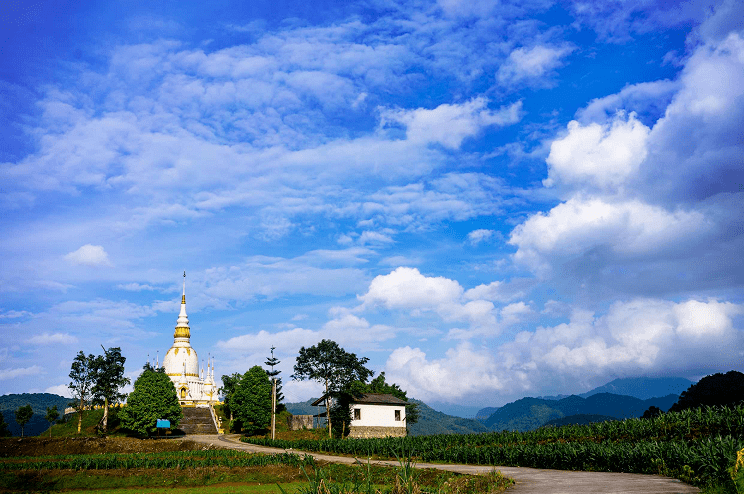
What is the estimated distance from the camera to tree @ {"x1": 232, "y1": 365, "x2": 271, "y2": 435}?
64.7 m

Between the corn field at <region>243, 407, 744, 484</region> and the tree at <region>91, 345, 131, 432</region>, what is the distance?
128 feet

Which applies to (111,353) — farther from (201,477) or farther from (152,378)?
(201,477)

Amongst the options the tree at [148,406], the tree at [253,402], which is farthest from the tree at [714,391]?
the tree at [148,406]

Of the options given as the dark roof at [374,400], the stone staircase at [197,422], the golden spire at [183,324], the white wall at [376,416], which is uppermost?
the golden spire at [183,324]

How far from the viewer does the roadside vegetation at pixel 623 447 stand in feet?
51.4

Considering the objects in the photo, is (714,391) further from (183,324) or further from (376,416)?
(183,324)

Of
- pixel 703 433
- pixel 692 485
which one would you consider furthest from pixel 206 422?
pixel 692 485

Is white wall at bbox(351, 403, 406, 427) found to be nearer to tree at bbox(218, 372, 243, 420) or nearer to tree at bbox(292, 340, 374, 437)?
tree at bbox(292, 340, 374, 437)

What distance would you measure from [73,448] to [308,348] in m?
26.9

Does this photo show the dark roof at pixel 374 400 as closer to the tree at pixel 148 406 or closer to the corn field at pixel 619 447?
the corn field at pixel 619 447

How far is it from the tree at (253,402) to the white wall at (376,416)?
1284 centimetres

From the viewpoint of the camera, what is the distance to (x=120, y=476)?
1187 inches

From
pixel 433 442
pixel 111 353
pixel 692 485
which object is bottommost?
pixel 433 442

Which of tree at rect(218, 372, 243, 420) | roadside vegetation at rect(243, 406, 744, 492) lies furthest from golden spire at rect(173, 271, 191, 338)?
roadside vegetation at rect(243, 406, 744, 492)
